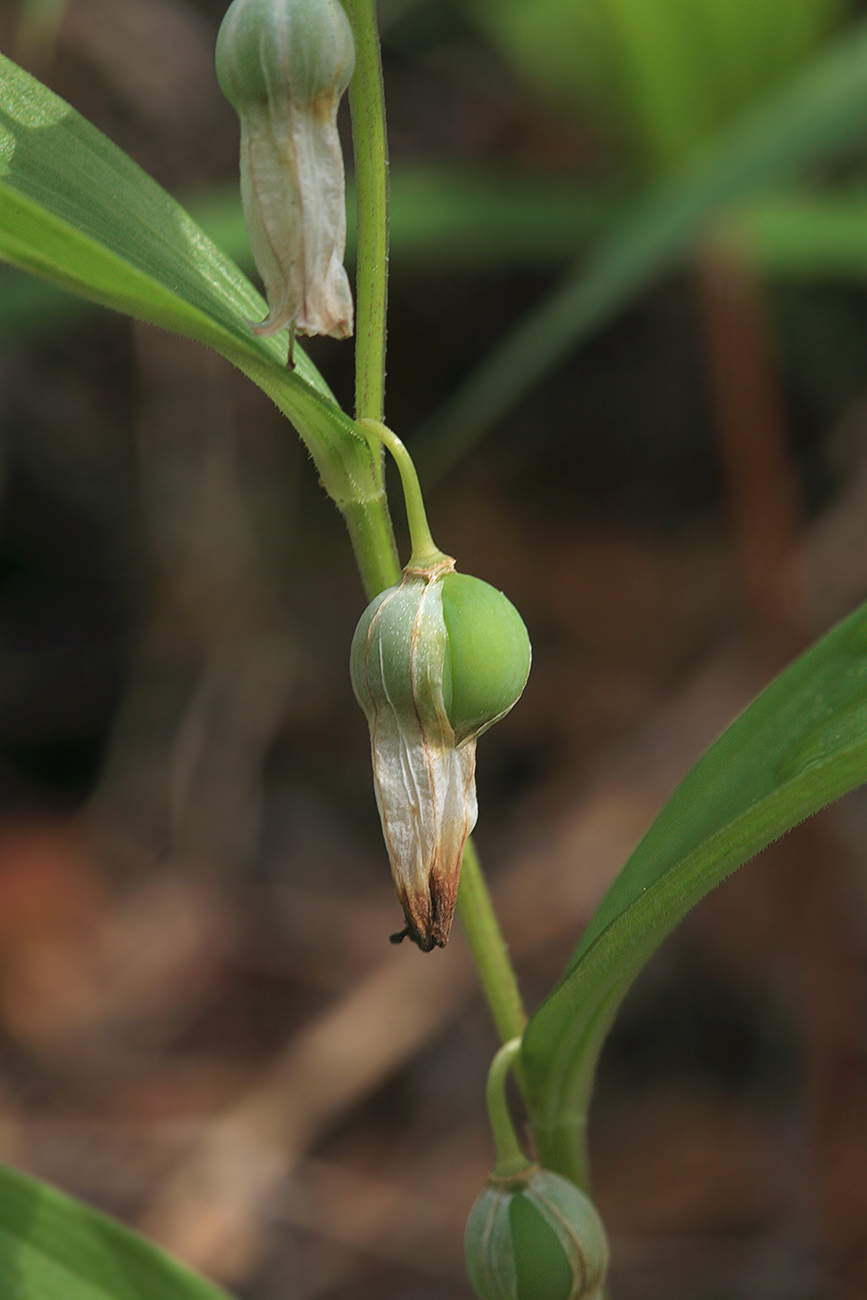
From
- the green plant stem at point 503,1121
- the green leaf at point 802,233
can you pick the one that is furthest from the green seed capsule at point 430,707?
the green leaf at point 802,233

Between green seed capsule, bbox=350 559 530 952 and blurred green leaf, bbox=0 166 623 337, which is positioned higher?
blurred green leaf, bbox=0 166 623 337

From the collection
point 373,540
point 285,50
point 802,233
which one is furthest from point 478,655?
point 802,233

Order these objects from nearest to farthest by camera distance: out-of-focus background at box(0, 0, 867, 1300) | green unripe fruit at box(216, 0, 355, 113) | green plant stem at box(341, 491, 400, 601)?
green unripe fruit at box(216, 0, 355, 113) < green plant stem at box(341, 491, 400, 601) < out-of-focus background at box(0, 0, 867, 1300)

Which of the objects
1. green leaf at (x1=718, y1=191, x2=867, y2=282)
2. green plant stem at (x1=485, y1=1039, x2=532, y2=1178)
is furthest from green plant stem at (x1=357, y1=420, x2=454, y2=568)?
green leaf at (x1=718, y1=191, x2=867, y2=282)

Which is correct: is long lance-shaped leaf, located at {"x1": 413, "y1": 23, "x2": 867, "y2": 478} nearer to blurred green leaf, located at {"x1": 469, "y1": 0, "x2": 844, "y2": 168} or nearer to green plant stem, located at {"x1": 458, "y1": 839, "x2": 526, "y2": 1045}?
blurred green leaf, located at {"x1": 469, "y1": 0, "x2": 844, "y2": 168}

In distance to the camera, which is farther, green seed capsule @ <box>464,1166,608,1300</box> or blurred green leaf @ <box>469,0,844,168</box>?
blurred green leaf @ <box>469,0,844,168</box>

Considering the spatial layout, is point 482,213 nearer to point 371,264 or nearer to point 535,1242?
point 371,264

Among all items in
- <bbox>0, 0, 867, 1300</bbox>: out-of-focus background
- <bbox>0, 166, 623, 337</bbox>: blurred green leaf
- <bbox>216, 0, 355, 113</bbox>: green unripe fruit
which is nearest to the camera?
<bbox>216, 0, 355, 113</bbox>: green unripe fruit

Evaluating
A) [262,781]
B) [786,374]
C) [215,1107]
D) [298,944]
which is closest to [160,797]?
[262,781]
